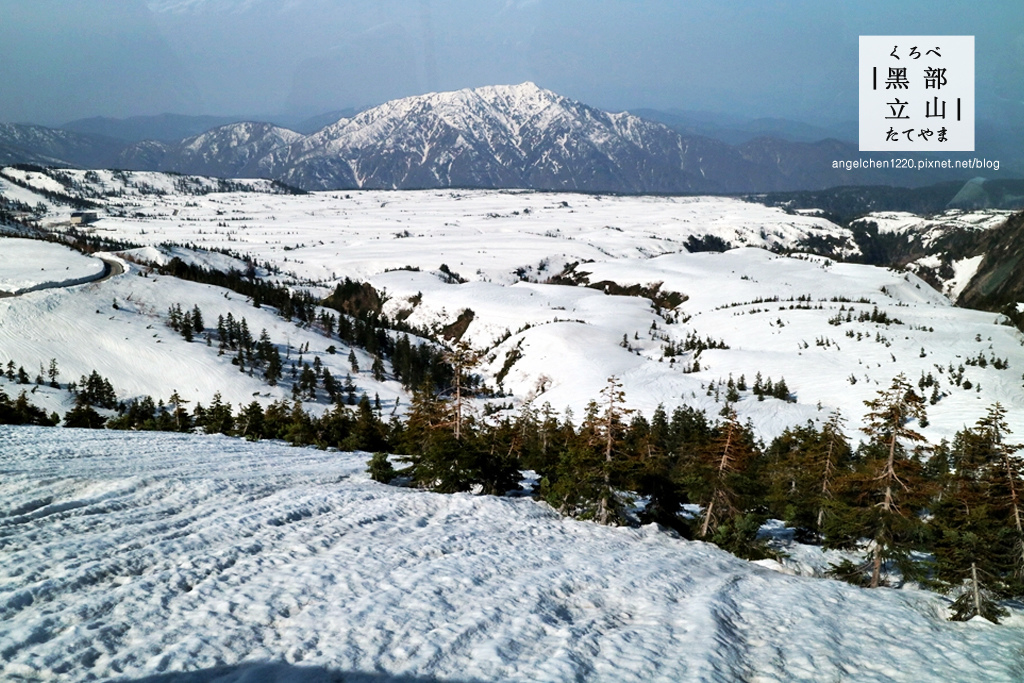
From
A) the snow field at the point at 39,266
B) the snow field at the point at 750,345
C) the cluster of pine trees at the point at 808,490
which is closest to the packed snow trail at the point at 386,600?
the cluster of pine trees at the point at 808,490

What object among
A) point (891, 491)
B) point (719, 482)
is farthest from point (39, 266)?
point (891, 491)

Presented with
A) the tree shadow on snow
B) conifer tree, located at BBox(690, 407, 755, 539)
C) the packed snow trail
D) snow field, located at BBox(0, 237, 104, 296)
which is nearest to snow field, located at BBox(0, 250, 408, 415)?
snow field, located at BBox(0, 237, 104, 296)

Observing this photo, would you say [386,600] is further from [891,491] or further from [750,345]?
[750,345]

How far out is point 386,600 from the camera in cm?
1237

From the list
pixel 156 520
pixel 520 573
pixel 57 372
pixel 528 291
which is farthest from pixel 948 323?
pixel 57 372

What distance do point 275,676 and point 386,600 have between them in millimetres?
3449

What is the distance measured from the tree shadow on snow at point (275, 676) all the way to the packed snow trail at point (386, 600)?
8 cm

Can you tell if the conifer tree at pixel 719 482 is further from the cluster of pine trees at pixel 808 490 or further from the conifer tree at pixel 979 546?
the conifer tree at pixel 979 546

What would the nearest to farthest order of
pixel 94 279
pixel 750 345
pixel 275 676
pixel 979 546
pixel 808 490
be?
pixel 275 676, pixel 979 546, pixel 808 490, pixel 750 345, pixel 94 279

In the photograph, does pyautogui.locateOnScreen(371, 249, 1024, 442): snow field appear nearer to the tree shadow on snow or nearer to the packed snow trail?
the packed snow trail

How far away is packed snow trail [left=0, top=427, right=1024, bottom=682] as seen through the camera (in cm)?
992

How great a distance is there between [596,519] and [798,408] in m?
66.5

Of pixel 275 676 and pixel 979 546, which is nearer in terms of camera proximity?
pixel 275 676

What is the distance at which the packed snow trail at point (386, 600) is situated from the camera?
9.92 m
